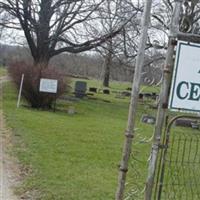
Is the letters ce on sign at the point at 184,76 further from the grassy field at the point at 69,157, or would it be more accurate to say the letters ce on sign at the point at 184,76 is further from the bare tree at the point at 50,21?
the bare tree at the point at 50,21

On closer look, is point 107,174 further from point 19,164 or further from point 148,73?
point 148,73

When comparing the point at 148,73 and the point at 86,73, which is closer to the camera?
the point at 148,73

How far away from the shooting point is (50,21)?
3694 cm

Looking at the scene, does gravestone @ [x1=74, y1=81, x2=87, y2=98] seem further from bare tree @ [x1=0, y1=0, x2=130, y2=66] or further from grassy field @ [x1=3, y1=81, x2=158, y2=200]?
grassy field @ [x1=3, y1=81, x2=158, y2=200]

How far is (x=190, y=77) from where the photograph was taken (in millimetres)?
4598

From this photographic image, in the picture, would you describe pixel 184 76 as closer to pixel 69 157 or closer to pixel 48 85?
pixel 69 157

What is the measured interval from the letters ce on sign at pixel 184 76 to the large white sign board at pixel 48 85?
19.4 metres

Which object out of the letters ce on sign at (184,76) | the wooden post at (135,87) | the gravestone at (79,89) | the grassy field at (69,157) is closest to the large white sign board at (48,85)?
the grassy field at (69,157)

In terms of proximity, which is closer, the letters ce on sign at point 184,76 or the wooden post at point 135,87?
the letters ce on sign at point 184,76

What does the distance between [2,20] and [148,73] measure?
33.7 m

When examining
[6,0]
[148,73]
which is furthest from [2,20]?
[148,73]

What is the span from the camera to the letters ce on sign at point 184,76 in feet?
15.1

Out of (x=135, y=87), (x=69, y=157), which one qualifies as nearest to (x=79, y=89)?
(x=69, y=157)

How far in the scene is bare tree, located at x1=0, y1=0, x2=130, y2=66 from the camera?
35969 mm
